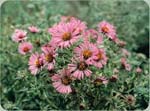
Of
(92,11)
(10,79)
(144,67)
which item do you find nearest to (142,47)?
(92,11)

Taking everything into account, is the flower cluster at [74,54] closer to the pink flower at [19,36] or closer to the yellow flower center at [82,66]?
the yellow flower center at [82,66]

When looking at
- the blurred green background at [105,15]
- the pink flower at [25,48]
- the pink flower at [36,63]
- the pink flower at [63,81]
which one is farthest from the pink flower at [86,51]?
the blurred green background at [105,15]

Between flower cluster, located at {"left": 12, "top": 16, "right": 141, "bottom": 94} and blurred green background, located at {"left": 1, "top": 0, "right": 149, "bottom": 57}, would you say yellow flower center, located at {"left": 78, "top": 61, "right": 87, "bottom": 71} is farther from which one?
blurred green background, located at {"left": 1, "top": 0, "right": 149, "bottom": 57}

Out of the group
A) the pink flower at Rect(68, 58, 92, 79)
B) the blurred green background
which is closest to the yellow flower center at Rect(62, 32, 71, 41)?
the pink flower at Rect(68, 58, 92, 79)

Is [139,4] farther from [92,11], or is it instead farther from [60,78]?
[60,78]

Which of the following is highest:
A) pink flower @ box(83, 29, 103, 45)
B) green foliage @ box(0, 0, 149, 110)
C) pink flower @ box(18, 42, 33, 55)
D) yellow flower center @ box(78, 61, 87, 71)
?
pink flower @ box(83, 29, 103, 45)

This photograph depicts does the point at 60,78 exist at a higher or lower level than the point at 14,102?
higher

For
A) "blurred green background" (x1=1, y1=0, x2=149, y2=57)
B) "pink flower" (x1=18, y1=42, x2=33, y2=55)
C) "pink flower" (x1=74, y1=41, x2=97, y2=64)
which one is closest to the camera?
"pink flower" (x1=74, y1=41, x2=97, y2=64)

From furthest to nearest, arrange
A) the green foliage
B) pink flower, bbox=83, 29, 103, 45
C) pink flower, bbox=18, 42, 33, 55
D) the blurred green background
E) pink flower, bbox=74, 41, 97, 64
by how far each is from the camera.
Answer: the blurred green background, pink flower, bbox=18, 42, 33, 55, the green foliage, pink flower, bbox=83, 29, 103, 45, pink flower, bbox=74, 41, 97, 64
